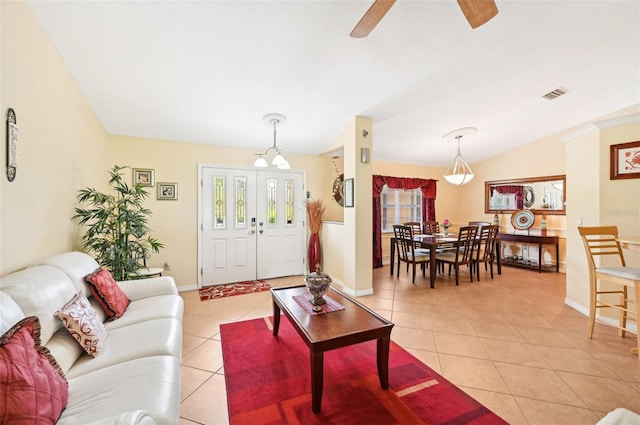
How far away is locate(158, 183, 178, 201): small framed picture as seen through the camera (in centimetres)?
383

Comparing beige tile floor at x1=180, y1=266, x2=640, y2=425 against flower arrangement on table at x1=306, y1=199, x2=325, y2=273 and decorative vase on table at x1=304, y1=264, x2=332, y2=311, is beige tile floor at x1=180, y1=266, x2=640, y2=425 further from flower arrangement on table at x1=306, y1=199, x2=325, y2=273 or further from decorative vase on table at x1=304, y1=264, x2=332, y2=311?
flower arrangement on table at x1=306, y1=199, x2=325, y2=273

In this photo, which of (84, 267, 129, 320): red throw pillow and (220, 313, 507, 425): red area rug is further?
(84, 267, 129, 320): red throw pillow

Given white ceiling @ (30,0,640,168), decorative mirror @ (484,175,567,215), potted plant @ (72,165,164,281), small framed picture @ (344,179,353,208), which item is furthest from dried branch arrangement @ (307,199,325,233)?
decorative mirror @ (484,175,567,215)

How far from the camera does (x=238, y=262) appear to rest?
435 cm

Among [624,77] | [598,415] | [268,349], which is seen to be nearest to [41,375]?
[268,349]

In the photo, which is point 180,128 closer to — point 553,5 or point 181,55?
point 181,55

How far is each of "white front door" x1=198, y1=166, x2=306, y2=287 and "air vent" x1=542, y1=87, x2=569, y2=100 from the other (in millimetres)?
3779

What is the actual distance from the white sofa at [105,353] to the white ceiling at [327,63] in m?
1.78

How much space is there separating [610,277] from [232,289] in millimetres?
4353

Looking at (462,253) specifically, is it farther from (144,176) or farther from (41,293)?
(144,176)

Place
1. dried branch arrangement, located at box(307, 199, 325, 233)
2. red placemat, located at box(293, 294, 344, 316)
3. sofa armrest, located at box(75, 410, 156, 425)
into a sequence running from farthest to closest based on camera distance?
dried branch arrangement, located at box(307, 199, 325, 233)
red placemat, located at box(293, 294, 344, 316)
sofa armrest, located at box(75, 410, 156, 425)

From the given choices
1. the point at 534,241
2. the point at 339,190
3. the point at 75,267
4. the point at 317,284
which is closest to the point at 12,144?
the point at 75,267

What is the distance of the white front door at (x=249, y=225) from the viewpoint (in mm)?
4148

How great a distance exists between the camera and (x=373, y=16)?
5.02 feet
